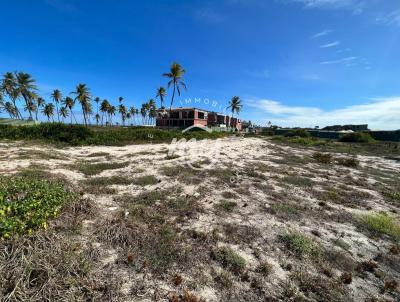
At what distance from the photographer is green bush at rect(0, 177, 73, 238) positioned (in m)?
4.00

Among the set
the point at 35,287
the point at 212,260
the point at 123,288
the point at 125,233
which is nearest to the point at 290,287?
the point at 212,260

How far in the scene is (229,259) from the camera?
4.96 metres

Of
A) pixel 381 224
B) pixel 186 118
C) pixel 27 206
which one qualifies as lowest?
pixel 381 224

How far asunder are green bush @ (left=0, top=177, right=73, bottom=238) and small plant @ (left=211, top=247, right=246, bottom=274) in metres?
3.69

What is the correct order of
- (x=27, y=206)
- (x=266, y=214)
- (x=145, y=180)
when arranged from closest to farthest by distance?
(x=27, y=206) < (x=266, y=214) < (x=145, y=180)

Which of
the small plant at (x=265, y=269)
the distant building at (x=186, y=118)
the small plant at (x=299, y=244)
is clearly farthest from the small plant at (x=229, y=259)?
the distant building at (x=186, y=118)

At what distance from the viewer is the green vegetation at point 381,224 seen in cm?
683

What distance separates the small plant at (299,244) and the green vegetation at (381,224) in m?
2.61

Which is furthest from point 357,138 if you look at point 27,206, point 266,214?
point 27,206

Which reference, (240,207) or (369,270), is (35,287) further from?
(369,270)

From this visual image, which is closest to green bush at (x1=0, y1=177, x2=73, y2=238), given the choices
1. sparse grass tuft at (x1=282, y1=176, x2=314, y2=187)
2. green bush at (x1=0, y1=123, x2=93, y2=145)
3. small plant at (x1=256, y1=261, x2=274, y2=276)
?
small plant at (x1=256, y1=261, x2=274, y2=276)

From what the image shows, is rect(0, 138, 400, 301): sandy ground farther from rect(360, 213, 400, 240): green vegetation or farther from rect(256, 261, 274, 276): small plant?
rect(360, 213, 400, 240): green vegetation

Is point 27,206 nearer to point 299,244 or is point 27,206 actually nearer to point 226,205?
point 226,205

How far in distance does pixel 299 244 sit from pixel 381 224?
3713mm
